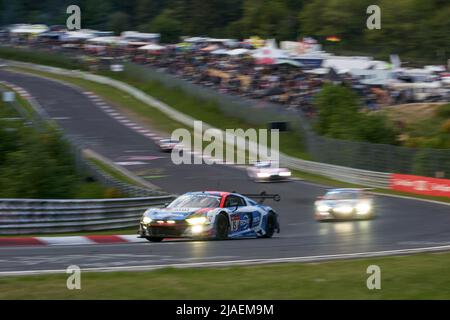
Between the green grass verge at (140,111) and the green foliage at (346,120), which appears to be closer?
the green grass verge at (140,111)

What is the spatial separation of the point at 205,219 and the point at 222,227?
0.52 meters

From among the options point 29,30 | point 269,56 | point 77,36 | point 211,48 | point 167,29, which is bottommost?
point 269,56

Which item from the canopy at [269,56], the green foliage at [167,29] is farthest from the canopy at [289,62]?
the green foliage at [167,29]

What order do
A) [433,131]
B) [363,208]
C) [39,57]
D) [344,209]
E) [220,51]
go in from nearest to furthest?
[344,209]
[363,208]
[433,131]
[220,51]
[39,57]

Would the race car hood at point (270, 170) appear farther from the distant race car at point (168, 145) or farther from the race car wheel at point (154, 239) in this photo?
the race car wheel at point (154, 239)

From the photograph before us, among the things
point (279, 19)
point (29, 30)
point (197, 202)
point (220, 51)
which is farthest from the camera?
point (279, 19)

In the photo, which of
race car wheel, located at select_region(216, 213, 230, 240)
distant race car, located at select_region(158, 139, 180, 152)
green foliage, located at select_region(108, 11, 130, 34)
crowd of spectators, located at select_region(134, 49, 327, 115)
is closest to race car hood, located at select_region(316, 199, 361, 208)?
race car wheel, located at select_region(216, 213, 230, 240)

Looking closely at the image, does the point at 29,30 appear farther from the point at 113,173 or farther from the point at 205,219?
the point at 205,219

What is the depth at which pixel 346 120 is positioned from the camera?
45375mm

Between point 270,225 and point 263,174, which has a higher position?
point 270,225

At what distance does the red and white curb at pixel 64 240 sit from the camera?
1599cm

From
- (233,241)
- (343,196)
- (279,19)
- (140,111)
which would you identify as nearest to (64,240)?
(233,241)

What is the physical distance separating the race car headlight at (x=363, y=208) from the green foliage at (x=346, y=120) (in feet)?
60.9
